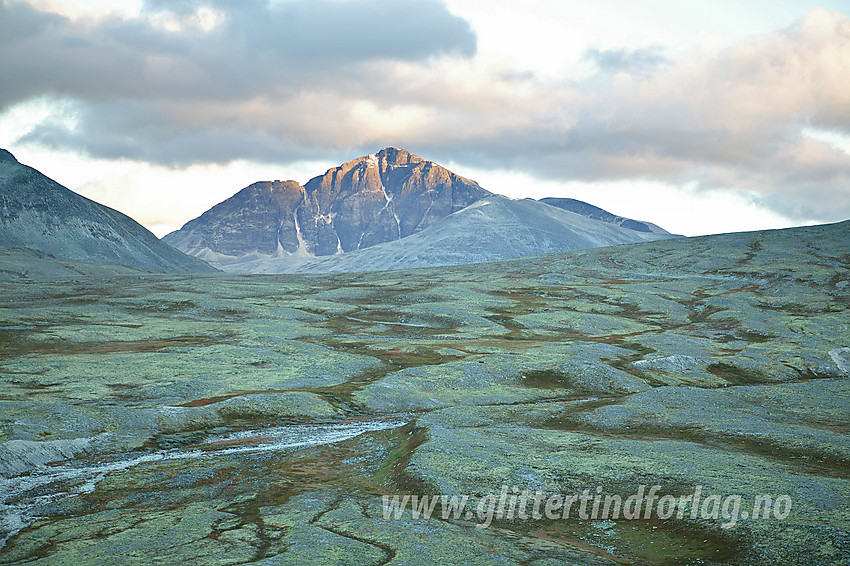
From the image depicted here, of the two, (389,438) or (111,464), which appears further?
(389,438)

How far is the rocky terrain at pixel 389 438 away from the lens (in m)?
28.9

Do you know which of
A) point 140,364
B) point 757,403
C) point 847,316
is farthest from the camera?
point 847,316

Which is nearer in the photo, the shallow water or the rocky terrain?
the rocky terrain

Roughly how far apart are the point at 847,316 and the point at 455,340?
98943 millimetres

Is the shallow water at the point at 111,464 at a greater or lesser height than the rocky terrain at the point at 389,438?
lesser

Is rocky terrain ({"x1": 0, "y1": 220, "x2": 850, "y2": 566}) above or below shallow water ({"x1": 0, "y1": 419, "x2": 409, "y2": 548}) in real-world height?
above

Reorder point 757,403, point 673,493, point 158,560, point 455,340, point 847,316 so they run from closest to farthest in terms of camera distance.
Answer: point 158,560
point 673,493
point 757,403
point 455,340
point 847,316

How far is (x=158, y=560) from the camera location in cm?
2575

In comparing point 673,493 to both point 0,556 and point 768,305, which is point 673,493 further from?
point 768,305

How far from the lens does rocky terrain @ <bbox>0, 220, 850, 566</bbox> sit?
28.9 metres

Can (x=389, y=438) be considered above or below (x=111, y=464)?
above

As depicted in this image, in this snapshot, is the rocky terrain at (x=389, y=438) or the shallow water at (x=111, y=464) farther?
the shallow water at (x=111, y=464)

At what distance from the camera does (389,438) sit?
5422 cm

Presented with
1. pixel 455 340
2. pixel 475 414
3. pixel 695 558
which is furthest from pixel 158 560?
Answer: pixel 455 340
